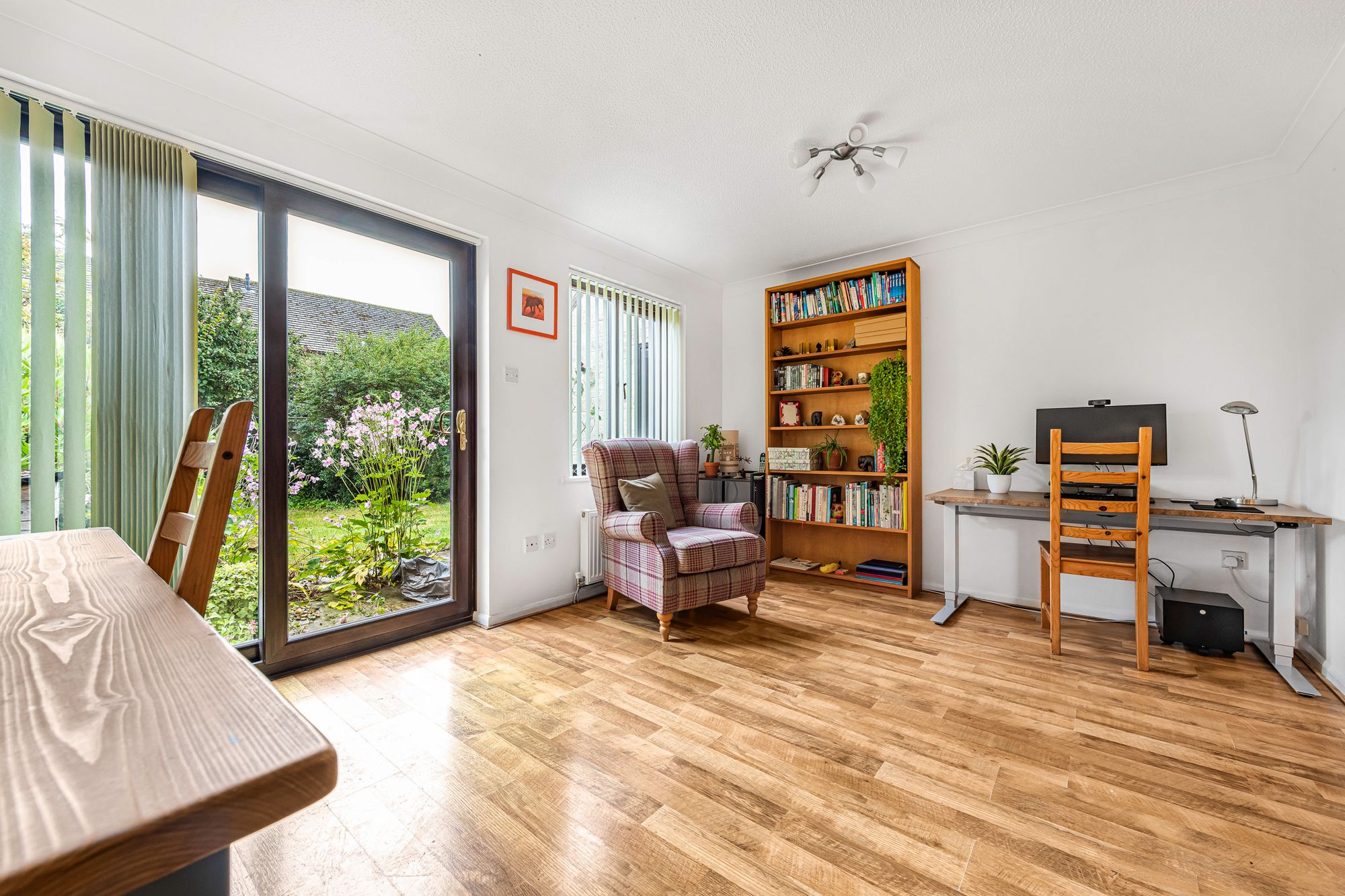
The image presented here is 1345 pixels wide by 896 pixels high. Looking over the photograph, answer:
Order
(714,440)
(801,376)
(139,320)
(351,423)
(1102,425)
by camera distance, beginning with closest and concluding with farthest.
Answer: (139,320) → (351,423) → (1102,425) → (801,376) → (714,440)

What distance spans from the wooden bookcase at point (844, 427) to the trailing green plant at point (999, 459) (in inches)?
15.9

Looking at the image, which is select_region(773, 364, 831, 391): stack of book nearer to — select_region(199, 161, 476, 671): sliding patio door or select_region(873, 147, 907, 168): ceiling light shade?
select_region(873, 147, 907, 168): ceiling light shade

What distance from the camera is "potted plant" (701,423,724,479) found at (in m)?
4.52

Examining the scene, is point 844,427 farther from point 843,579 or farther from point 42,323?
point 42,323

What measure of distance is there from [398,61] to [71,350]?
1553 millimetres

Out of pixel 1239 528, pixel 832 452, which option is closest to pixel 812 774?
pixel 1239 528

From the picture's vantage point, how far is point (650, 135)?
2658 millimetres

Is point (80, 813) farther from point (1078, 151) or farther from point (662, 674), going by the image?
point (1078, 151)

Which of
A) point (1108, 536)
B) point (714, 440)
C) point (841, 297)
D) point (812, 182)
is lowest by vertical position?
point (1108, 536)

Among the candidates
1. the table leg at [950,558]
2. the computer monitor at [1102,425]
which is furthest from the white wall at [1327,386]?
the table leg at [950,558]

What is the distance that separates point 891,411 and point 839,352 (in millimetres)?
593

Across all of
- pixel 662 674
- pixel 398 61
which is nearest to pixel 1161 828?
pixel 662 674

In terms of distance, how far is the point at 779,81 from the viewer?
2.27m

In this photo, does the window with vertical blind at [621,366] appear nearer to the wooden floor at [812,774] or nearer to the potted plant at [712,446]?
the potted plant at [712,446]
